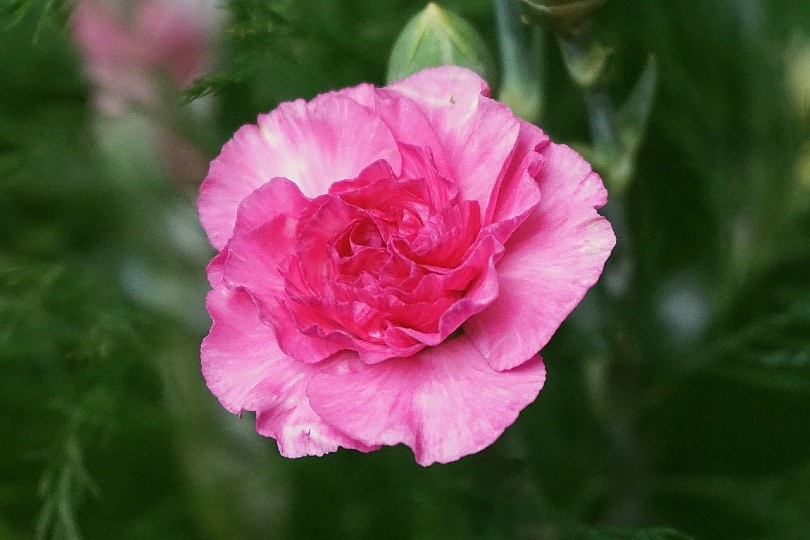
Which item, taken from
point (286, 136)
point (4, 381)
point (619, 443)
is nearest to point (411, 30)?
point (286, 136)

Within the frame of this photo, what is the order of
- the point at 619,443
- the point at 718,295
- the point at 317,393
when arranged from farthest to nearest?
the point at 718,295, the point at 619,443, the point at 317,393

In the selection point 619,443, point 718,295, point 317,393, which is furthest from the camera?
point 718,295

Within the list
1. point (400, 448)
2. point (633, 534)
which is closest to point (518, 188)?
point (633, 534)

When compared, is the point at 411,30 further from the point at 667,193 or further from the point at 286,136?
the point at 667,193

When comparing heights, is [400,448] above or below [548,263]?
below

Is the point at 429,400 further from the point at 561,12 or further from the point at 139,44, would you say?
the point at 139,44

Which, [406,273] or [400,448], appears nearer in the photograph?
[406,273]

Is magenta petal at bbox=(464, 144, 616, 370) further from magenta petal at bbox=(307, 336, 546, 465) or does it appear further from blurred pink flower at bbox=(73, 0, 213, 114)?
blurred pink flower at bbox=(73, 0, 213, 114)
